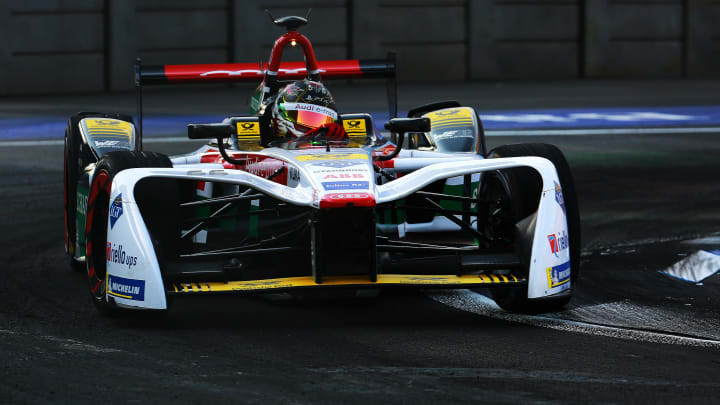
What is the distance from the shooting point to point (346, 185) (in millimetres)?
6762

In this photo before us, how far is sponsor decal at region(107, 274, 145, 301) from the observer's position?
6.67 metres

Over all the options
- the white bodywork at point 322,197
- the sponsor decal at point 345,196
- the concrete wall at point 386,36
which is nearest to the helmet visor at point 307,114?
the white bodywork at point 322,197

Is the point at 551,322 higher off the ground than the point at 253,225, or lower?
lower

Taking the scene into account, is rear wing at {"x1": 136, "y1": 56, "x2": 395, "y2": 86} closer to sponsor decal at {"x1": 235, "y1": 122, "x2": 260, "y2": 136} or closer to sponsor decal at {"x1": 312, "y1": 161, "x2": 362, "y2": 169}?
sponsor decal at {"x1": 235, "y1": 122, "x2": 260, "y2": 136}

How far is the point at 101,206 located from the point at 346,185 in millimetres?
1503

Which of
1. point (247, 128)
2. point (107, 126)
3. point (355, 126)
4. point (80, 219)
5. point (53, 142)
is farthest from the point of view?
point (53, 142)

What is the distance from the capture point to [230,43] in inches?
1058

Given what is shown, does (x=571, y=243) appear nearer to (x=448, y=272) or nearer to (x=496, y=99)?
(x=448, y=272)

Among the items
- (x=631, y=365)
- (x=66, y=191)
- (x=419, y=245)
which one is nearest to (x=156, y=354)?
(x=419, y=245)

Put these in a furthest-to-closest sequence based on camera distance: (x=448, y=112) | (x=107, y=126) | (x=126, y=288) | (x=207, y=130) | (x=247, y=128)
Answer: (x=448, y=112) < (x=107, y=126) < (x=247, y=128) < (x=207, y=130) < (x=126, y=288)

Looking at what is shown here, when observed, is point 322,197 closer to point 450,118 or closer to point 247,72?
point 450,118

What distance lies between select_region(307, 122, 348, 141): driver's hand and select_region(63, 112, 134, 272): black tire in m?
1.68

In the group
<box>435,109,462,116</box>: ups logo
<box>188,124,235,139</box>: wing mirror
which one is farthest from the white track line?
<box>188,124,235,139</box>: wing mirror

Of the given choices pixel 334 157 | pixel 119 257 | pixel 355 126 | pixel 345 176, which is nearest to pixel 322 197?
pixel 345 176
